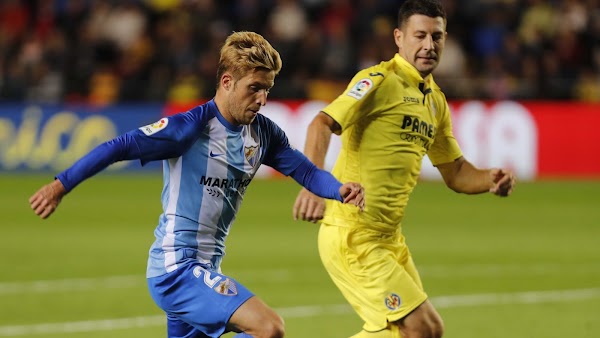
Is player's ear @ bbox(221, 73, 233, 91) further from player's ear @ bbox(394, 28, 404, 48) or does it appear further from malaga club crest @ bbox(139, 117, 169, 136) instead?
player's ear @ bbox(394, 28, 404, 48)

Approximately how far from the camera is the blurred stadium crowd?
21797 millimetres

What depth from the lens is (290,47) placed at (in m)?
22.3

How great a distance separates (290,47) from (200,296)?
55.2ft

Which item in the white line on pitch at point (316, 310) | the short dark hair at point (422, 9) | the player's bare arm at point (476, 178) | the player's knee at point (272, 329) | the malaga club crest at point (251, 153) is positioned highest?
the short dark hair at point (422, 9)

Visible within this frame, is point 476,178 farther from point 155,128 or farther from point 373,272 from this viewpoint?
point 155,128

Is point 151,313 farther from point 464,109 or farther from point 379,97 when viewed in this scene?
point 464,109

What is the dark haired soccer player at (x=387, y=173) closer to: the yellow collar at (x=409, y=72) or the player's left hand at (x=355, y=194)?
the yellow collar at (x=409, y=72)

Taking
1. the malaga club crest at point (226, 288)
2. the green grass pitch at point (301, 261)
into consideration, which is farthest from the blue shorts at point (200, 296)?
the green grass pitch at point (301, 261)

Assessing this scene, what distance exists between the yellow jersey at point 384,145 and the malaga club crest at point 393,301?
45 centimetres

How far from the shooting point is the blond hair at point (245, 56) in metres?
5.81

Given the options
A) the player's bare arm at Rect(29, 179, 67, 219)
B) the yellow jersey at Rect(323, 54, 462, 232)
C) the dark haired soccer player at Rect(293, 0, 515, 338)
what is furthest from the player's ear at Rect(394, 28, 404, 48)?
the player's bare arm at Rect(29, 179, 67, 219)

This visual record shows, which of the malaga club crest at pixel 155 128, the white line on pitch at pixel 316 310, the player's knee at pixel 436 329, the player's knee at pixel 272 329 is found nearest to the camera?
the player's knee at pixel 272 329

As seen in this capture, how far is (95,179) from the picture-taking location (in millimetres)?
21453

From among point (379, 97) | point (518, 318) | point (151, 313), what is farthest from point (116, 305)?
point (379, 97)
